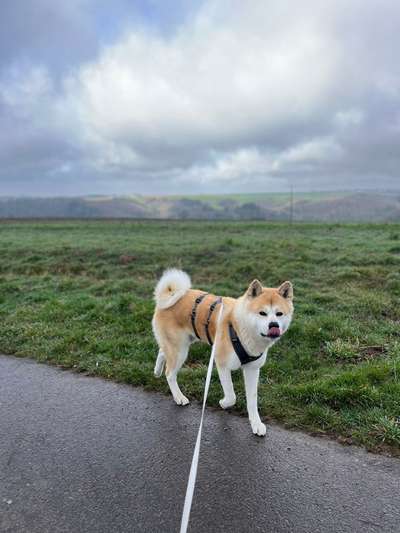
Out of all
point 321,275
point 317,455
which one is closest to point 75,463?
point 317,455

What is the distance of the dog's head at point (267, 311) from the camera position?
387 centimetres

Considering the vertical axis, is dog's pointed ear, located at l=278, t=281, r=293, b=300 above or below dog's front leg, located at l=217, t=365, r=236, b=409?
above

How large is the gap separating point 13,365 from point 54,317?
7.04 feet

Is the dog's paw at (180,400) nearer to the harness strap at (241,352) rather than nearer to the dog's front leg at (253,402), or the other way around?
the dog's front leg at (253,402)

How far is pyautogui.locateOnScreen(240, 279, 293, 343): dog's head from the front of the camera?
387cm

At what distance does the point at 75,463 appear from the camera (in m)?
3.66

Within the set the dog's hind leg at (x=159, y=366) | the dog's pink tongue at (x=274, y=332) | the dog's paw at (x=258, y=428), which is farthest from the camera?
the dog's hind leg at (x=159, y=366)

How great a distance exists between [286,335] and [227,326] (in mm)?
2528

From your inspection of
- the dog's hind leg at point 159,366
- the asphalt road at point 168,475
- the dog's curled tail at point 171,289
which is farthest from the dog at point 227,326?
the asphalt road at point 168,475

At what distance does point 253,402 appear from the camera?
13.8ft

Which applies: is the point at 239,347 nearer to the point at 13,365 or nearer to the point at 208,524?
the point at 208,524

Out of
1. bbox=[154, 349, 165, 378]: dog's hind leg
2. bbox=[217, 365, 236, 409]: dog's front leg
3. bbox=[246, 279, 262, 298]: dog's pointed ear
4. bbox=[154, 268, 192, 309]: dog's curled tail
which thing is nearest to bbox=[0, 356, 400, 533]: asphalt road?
bbox=[217, 365, 236, 409]: dog's front leg

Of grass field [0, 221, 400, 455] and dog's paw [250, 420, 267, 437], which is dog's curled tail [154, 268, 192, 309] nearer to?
grass field [0, 221, 400, 455]

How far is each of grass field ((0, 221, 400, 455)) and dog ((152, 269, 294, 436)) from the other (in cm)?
49
